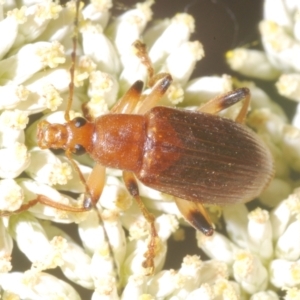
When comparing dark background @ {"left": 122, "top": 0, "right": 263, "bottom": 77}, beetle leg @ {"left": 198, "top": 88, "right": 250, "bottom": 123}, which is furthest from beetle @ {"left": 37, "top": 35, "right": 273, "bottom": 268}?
dark background @ {"left": 122, "top": 0, "right": 263, "bottom": 77}

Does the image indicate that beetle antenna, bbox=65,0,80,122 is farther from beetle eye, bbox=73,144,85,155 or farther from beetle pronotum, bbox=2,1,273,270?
beetle eye, bbox=73,144,85,155

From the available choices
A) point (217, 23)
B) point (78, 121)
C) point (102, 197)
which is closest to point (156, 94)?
point (78, 121)

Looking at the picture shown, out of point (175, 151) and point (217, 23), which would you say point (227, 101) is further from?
point (217, 23)

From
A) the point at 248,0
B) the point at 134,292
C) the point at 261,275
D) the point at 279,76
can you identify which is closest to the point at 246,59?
the point at 279,76

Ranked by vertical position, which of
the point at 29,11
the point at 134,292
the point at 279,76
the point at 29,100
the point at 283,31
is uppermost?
the point at 29,11

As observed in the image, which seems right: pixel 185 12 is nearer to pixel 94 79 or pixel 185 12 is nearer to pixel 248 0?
pixel 248 0

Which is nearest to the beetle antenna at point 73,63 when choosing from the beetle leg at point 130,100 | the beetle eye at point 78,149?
the beetle eye at point 78,149

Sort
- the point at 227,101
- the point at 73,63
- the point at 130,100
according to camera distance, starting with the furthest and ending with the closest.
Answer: the point at 227,101
the point at 130,100
the point at 73,63
